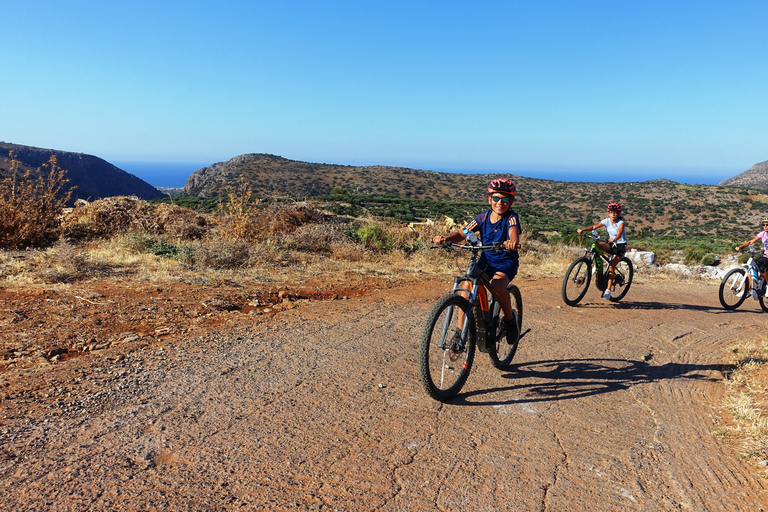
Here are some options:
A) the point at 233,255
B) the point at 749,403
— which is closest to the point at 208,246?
the point at 233,255

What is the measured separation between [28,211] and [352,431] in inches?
391

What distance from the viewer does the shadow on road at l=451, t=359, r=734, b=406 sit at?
4105 mm

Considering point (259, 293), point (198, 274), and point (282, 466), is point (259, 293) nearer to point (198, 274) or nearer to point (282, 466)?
point (198, 274)

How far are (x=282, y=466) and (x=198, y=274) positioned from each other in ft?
19.3

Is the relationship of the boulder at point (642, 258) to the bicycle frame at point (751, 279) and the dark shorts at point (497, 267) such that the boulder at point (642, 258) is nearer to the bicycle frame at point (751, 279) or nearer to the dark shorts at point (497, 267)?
the bicycle frame at point (751, 279)

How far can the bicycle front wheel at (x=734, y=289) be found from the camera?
8602 mm

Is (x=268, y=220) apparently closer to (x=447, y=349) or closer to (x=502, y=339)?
(x=502, y=339)

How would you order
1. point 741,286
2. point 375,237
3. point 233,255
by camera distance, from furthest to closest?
point 375,237 < point 233,255 < point 741,286

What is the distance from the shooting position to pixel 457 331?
383cm

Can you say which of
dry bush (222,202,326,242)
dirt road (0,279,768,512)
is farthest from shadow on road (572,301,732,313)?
dry bush (222,202,326,242)

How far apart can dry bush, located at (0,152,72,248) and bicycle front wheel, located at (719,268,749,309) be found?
1357cm

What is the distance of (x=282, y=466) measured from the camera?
2.78 meters

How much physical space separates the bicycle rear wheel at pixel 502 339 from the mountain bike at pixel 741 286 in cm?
619

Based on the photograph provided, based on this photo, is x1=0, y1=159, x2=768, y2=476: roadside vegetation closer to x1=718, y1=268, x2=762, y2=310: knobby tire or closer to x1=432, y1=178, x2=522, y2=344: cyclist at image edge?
x1=432, y1=178, x2=522, y2=344: cyclist at image edge
